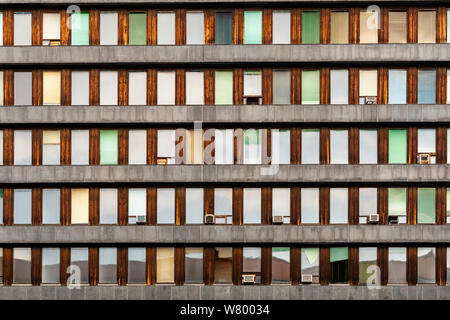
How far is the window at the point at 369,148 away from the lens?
20.6 m

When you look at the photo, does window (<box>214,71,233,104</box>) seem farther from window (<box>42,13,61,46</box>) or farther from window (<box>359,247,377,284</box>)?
window (<box>359,247,377,284</box>)

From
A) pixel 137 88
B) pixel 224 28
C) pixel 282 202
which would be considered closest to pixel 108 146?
pixel 137 88

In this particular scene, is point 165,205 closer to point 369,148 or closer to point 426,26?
point 369,148

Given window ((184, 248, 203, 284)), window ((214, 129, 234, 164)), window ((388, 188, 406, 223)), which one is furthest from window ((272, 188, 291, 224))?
window ((388, 188, 406, 223))

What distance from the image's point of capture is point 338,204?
67.6 feet

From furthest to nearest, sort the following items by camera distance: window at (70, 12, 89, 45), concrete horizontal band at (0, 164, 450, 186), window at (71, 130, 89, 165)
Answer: window at (70, 12, 89, 45), window at (71, 130, 89, 165), concrete horizontal band at (0, 164, 450, 186)

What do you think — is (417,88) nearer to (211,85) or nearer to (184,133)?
(211,85)

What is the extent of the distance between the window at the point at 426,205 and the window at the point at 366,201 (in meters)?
2.11

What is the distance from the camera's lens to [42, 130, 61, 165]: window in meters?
20.7

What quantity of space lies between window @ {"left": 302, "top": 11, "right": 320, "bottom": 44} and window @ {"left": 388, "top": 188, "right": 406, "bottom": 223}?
8069mm

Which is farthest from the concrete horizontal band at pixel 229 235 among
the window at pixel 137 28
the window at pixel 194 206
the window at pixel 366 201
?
the window at pixel 137 28

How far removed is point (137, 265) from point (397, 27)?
667 inches

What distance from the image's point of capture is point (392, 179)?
20.2 m

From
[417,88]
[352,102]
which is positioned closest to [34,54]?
[352,102]
